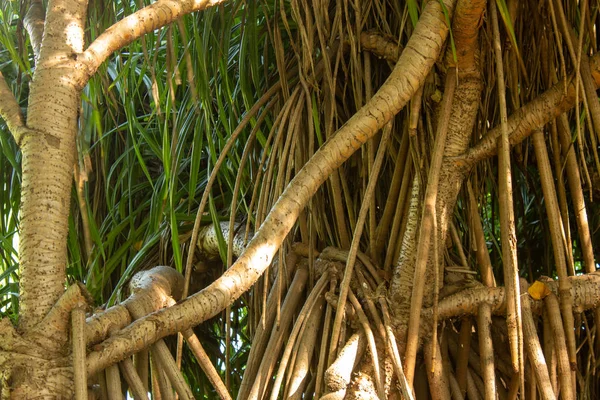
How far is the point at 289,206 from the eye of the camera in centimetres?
106

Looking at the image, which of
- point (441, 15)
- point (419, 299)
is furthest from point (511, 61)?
point (419, 299)

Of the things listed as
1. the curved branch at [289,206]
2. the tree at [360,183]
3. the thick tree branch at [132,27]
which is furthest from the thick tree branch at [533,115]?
the thick tree branch at [132,27]

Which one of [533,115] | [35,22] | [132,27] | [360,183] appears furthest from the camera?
[360,183]

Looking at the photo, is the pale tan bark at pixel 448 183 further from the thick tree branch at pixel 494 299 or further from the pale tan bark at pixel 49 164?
the pale tan bark at pixel 49 164

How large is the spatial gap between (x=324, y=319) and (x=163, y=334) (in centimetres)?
58

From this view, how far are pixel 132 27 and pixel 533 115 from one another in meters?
0.79

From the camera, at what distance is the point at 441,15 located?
133cm

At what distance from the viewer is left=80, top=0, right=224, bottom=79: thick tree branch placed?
3.08 feet

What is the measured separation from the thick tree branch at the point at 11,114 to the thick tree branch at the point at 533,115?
810mm

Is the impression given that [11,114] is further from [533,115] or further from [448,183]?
[533,115]

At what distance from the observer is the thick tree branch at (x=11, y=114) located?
2.99 ft

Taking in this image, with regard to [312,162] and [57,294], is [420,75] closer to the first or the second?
[312,162]

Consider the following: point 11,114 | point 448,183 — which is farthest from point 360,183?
point 11,114

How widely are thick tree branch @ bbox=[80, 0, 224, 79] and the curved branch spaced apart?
281 mm
